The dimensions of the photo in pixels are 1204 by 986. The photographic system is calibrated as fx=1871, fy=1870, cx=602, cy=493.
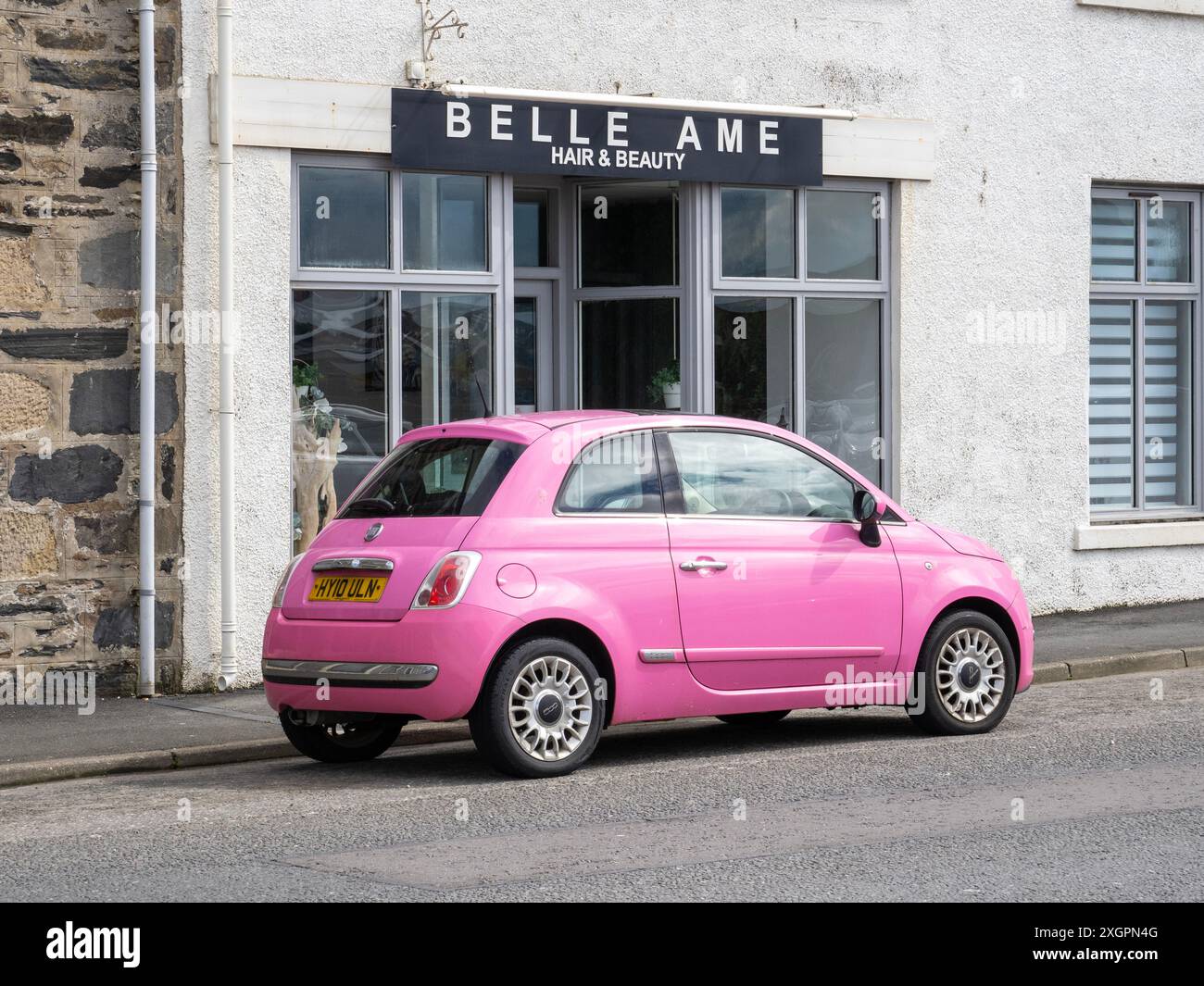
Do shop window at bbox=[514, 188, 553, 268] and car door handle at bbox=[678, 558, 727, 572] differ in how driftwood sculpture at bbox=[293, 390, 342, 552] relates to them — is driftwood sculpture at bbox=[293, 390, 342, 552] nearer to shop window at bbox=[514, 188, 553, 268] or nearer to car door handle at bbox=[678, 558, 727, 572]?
shop window at bbox=[514, 188, 553, 268]

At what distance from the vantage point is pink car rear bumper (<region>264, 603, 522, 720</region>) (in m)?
8.67

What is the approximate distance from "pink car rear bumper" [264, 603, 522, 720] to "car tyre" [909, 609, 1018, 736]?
8.64 feet

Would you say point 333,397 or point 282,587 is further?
point 333,397

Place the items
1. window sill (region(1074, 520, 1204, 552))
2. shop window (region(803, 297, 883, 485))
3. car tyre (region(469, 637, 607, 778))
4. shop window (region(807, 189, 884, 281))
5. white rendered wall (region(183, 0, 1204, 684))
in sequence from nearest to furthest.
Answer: car tyre (region(469, 637, 607, 778))
white rendered wall (region(183, 0, 1204, 684))
shop window (region(807, 189, 884, 281))
shop window (region(803, 297, 883, 485))
window sill (region(1074, 520, 1204, 552))

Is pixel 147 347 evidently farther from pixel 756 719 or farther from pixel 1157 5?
pixel 1157 5

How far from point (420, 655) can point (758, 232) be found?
732 cm

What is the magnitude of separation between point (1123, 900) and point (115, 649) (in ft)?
26.4

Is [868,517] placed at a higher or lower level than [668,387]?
lower

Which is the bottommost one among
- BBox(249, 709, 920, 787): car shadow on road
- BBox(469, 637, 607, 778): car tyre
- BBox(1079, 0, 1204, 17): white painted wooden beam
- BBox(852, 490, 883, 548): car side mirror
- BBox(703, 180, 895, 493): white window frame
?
BBox(249, 709, 920, 787): car shadow on road

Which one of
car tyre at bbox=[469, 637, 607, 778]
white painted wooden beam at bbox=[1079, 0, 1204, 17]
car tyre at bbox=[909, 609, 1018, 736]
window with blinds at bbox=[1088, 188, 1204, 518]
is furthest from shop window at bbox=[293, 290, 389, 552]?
white painted wooden beam at bbox=[1079, 0, 1204, 17]

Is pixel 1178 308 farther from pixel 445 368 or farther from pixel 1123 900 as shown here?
pixel 1123 900

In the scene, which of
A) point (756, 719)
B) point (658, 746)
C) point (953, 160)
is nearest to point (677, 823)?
point (658, 746)

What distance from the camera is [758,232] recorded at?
1511 cm
